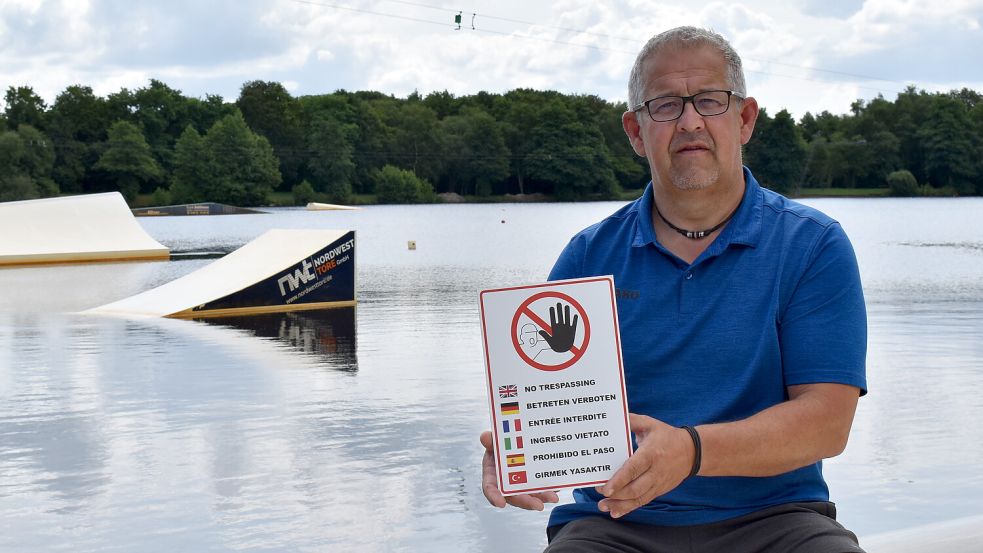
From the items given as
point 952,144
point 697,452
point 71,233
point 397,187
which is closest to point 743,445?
point 697,452

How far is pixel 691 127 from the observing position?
2.47 metres

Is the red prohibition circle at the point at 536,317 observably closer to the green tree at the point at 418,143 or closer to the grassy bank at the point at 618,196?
the grassy bank at the point at 618,196

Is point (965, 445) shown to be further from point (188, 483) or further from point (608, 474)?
point (608, 474)

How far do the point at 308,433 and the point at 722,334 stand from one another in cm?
548

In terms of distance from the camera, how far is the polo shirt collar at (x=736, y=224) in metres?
2.45

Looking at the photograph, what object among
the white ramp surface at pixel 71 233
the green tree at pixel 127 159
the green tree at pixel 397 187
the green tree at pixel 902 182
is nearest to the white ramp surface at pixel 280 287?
the white ramp surface at pixel 71 233

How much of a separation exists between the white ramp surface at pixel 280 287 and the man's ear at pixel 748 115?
42.9ft

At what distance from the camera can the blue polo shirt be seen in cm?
232

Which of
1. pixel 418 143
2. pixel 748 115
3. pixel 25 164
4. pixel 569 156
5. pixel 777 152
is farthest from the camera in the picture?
pixel 418 143

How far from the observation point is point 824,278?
235cm

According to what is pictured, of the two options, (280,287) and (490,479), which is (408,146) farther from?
(490,479)

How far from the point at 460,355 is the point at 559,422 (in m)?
9.10

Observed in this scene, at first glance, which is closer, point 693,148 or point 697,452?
point 697,452

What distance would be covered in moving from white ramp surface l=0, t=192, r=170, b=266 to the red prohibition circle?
29171mm
